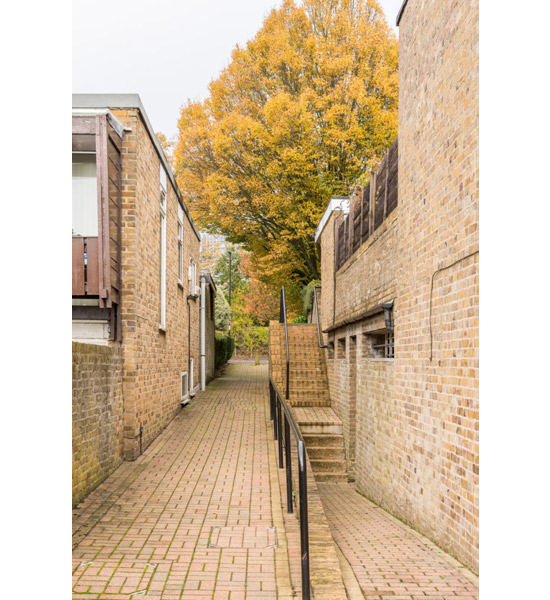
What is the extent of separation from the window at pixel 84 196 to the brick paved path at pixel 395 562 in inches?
189

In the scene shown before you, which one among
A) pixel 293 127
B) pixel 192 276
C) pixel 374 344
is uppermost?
pixel 293 127

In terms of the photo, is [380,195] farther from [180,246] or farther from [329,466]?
[180,246]

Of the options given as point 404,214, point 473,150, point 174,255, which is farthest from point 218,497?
point 174,255

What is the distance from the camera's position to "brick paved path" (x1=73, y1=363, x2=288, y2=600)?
384 centimetres

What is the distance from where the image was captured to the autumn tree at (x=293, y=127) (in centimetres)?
1638

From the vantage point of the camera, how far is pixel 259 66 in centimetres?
Answer: 1833

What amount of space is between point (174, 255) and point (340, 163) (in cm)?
796

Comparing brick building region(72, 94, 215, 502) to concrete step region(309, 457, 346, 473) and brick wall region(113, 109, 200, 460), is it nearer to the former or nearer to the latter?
brick wall region(113, 109, 200, 460)

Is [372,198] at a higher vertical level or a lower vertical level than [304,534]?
higher

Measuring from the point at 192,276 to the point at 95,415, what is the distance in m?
8.18

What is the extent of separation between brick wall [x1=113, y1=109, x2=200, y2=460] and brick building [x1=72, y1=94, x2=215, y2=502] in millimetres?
14

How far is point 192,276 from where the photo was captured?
14195 millimetres

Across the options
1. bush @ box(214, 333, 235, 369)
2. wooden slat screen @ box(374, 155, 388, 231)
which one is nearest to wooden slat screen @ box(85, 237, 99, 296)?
wooden slat screen @ box(374, 155, 388, 231)

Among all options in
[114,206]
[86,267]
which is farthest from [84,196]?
[86,267]
